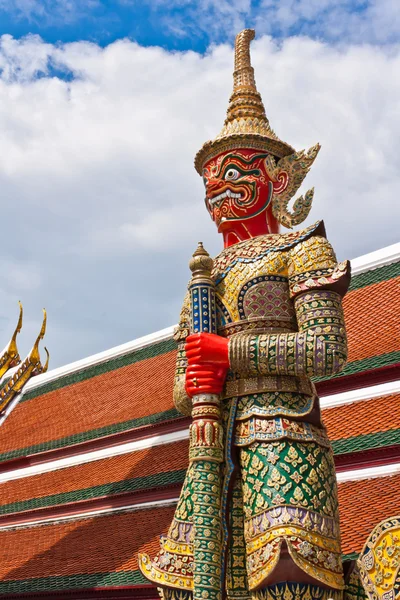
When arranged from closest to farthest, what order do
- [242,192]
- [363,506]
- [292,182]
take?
[242,192], [292,182], [363,506]

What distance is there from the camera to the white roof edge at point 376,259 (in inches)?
333

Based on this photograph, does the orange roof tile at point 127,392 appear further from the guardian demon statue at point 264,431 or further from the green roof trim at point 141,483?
the guardian demon statue at point 264,431

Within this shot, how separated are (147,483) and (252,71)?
174 inches

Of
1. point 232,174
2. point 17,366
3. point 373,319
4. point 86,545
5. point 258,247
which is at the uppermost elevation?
point 17,366

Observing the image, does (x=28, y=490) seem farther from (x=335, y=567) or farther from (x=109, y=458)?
(x=335, y=567)

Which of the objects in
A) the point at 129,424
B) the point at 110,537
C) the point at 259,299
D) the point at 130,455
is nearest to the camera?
the point at 259,299

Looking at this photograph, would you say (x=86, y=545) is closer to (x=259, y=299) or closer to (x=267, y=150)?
(x=259, y=299)

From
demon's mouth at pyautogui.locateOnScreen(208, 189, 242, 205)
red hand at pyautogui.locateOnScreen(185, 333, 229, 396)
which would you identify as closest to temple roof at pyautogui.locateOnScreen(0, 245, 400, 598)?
red hand at pyautogui.locateOnScreen(185, 333, 229, 396)

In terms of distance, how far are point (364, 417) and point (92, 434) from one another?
4.05 meters

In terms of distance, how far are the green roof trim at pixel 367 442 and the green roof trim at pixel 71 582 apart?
2034 millimetres

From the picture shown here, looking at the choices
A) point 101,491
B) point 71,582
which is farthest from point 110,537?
point 101,491

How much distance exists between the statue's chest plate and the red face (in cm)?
49

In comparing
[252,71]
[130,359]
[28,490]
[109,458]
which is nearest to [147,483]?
[109,458]

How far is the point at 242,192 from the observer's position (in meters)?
4.89
